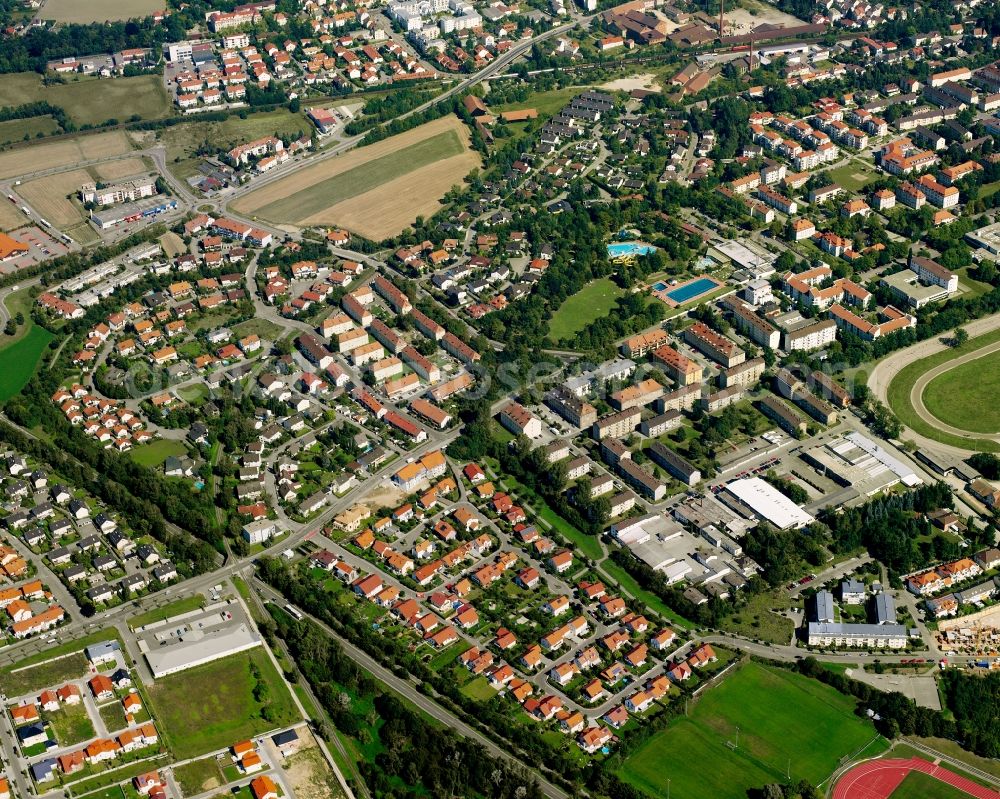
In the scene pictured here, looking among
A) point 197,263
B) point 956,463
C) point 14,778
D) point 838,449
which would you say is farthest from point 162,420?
point 956,463

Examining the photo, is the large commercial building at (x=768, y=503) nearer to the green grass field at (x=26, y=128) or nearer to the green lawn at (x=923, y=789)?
the green lawn at (x=923, y=789)

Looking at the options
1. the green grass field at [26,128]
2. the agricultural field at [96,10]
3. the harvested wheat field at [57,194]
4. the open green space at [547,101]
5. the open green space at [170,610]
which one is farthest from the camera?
the agricultural field at [96,10]

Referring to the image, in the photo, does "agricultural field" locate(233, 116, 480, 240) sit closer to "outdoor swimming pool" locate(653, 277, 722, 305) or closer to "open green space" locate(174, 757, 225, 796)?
"outdoor swimming pool" locate(653, 277, 722, 305)

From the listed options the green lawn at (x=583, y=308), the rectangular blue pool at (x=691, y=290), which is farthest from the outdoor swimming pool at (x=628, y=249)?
the rectangular blue pool at (x=691, y=290)

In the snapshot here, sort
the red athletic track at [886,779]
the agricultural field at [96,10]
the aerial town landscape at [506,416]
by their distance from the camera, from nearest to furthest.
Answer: the red athletic track at [886,779] → the aerial town landscape at [506,416] → the agricultural field at [96,10]

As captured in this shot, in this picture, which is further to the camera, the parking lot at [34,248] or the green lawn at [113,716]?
the parking lot at [34,248]

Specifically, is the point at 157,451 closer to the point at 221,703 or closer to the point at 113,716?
the point at 113,716

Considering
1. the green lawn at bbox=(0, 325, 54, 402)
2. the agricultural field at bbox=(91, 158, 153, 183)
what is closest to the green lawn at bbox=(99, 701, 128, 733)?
the green lawn at bbox=(0, 325, 54, 402)
